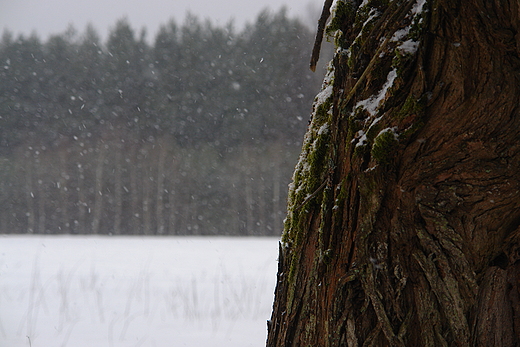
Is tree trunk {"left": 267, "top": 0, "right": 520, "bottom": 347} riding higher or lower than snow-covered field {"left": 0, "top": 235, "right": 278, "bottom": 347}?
higher

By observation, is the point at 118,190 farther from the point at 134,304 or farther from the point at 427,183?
the point at 427,183

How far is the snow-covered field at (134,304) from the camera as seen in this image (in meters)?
3.37

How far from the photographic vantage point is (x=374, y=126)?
84 cm

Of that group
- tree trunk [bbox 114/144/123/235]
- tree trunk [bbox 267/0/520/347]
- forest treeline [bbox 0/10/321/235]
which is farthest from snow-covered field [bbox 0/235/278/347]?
forest treeline [bbox 0/10/321/235]

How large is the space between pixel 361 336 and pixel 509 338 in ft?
0.90

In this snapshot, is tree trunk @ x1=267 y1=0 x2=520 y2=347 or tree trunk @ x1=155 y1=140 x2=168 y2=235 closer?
tree trunk @ x1=267 y1=0 x2=520 y2=347

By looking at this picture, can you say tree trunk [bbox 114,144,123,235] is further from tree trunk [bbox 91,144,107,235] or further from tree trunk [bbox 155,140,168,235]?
tree trunk [bbox 155,140,168,235]

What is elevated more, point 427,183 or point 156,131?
point 156,131

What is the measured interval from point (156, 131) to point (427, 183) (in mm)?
20482

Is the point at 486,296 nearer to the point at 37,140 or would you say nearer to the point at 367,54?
the point at 367,54

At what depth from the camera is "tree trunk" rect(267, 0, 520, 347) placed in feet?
2.50

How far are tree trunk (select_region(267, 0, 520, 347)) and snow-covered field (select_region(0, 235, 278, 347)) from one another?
105 inches

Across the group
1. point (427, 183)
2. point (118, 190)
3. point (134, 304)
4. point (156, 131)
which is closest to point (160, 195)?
point (118, 190)

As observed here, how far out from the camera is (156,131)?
20500 millimetres
